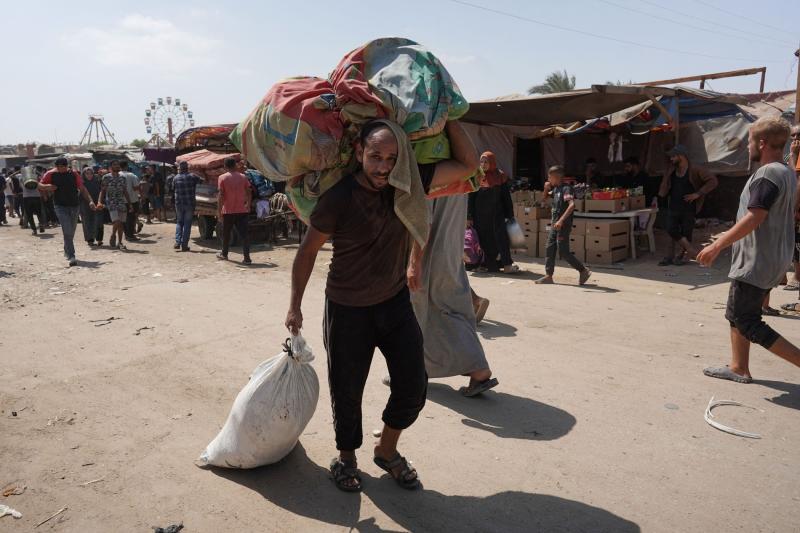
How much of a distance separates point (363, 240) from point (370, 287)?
230 millimetres

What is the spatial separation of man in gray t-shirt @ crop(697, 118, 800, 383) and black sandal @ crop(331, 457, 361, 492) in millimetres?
2714

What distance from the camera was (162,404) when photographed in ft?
13.6

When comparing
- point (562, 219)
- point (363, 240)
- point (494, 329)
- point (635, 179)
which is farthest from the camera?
point (635, 179)

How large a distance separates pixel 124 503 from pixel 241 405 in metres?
0.70

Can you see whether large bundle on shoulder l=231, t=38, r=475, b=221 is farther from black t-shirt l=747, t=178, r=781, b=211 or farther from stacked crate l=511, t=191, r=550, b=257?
stacked crate l=511, t=191, r=550, b=257

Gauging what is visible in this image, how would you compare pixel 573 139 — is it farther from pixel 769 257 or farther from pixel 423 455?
pixel 423 455

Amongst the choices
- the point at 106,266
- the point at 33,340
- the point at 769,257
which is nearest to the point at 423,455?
the point at 769,257

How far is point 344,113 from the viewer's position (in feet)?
8.53

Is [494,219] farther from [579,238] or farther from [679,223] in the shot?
[679,223]

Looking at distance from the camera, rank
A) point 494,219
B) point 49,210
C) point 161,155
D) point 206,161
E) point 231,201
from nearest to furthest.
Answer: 1. point 494,219
2. point 231,201
3. point 206,161
4. point 49,210
5. point 161,155

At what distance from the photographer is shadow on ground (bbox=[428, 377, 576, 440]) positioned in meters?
3.73

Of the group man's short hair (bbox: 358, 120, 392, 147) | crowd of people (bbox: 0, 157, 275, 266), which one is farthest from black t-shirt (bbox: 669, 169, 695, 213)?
man's short hair (bbox: 358, 120, 392, 147)

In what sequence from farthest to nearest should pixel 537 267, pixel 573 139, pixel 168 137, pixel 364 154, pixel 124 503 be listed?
pixel 168 137 < pixel 573 139 < pixel 537 267 < pixel 124 503 < pixel 364 154

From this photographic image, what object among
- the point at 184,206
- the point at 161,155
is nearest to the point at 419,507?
the point at 184,206
